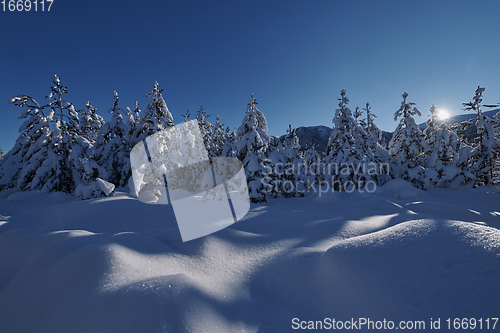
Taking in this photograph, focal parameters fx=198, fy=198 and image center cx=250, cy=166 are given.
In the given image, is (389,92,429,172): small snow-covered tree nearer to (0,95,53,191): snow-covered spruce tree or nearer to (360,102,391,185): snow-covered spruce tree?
(360,102,391,185): snow-covered spruce tree

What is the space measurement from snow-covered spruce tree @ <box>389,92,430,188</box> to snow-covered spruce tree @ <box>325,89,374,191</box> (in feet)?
10.1

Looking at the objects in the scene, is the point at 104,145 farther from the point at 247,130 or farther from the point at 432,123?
the point at 432,123

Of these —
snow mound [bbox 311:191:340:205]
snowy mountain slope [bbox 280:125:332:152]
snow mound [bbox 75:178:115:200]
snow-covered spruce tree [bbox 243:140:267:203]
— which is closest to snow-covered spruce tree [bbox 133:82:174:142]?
snow mound [bbox 75:178:115:200]

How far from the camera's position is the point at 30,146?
39.1ft

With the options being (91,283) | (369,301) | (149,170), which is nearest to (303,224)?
(369,301)

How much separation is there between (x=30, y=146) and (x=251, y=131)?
13.3m

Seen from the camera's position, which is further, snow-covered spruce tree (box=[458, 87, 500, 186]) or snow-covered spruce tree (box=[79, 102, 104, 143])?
snow-covered spruce tree (box=[79, 102, 104, 143])

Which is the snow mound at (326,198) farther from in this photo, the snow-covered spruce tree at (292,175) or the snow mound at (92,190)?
the snow mound at (92,190)

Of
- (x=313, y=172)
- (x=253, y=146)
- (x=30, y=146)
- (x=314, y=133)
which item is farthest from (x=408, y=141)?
(x=314, y=133)

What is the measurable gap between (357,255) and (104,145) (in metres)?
19.4

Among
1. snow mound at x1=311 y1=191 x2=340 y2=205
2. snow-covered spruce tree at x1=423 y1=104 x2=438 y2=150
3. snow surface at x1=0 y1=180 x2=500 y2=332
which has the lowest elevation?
snow mound at x1=311 y1=191 x2=340 y2=205

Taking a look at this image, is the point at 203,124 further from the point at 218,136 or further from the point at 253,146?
the point at 253,146

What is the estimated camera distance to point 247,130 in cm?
1246

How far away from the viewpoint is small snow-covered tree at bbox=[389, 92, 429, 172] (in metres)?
15.5
